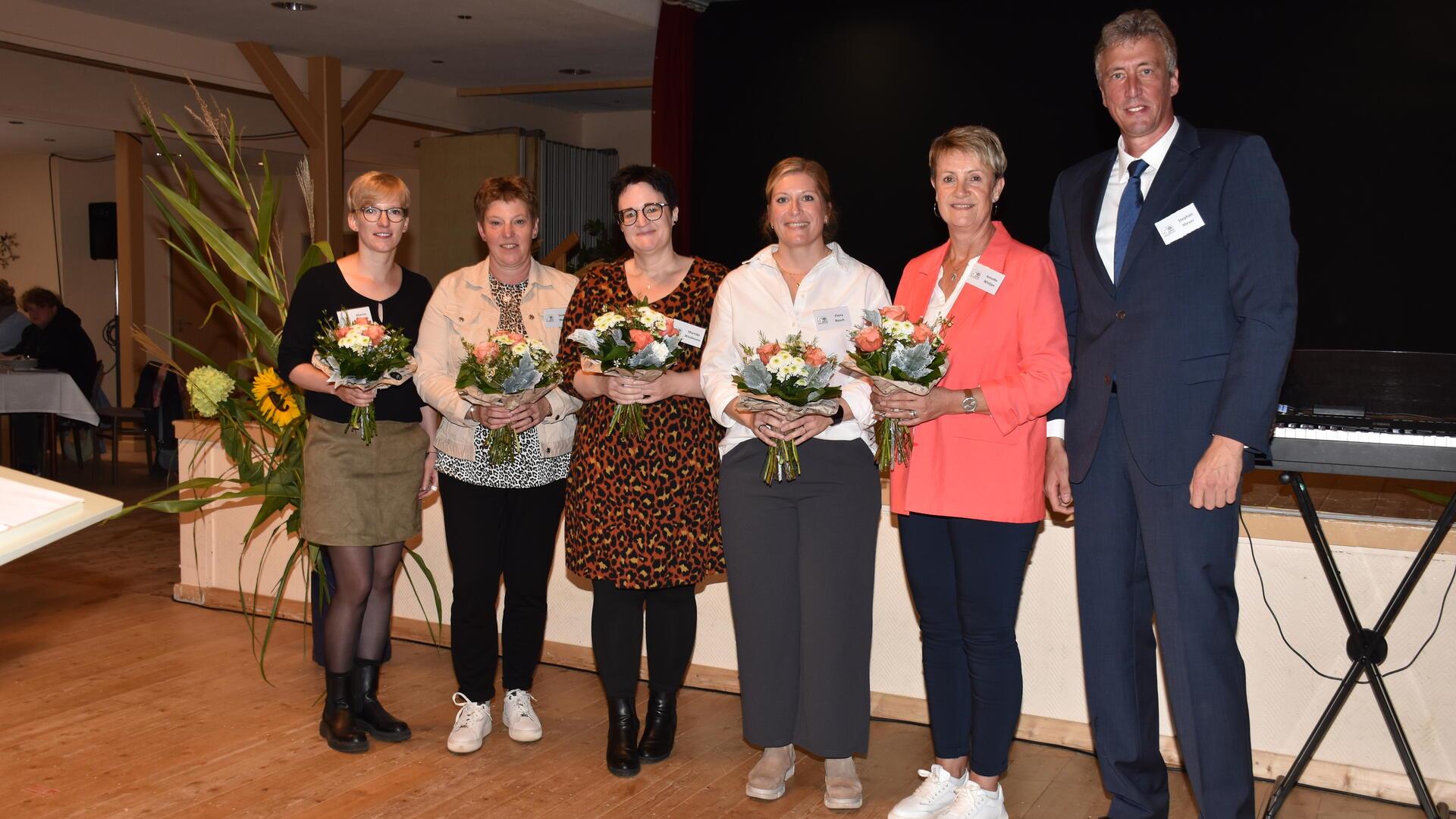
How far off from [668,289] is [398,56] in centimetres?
780

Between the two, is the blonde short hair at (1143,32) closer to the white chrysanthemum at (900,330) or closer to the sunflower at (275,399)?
the white chrysanthemum at (900,330)

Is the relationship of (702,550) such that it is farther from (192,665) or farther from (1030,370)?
(192,665)

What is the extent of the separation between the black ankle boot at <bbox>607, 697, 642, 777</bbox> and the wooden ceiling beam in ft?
27.9

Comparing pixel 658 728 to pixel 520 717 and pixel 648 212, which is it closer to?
pixel 520 717

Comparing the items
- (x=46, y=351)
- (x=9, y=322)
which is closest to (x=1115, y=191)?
(x=46, y=351)

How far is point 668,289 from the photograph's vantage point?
10.7 feet

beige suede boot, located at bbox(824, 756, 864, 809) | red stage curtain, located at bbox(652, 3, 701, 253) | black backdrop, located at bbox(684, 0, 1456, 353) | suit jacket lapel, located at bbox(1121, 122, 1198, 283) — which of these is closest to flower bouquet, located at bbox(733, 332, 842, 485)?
suit jacket lapel, located at bbox(1121, 122, 1198, 283)

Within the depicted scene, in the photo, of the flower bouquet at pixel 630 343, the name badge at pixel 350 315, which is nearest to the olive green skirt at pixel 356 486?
the name badge at pixel 350 315

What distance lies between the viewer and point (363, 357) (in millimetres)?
3217

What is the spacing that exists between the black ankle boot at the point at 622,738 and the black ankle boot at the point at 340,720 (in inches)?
30.7

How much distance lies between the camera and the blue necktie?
8.82 ft

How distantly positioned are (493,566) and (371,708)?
652 millimetres

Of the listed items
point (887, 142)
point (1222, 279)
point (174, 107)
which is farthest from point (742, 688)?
point (174, 107)

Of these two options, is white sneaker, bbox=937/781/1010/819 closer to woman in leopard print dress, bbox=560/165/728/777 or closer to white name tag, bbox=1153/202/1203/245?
woman in leopard print dress, bbox=560/165/728/777
